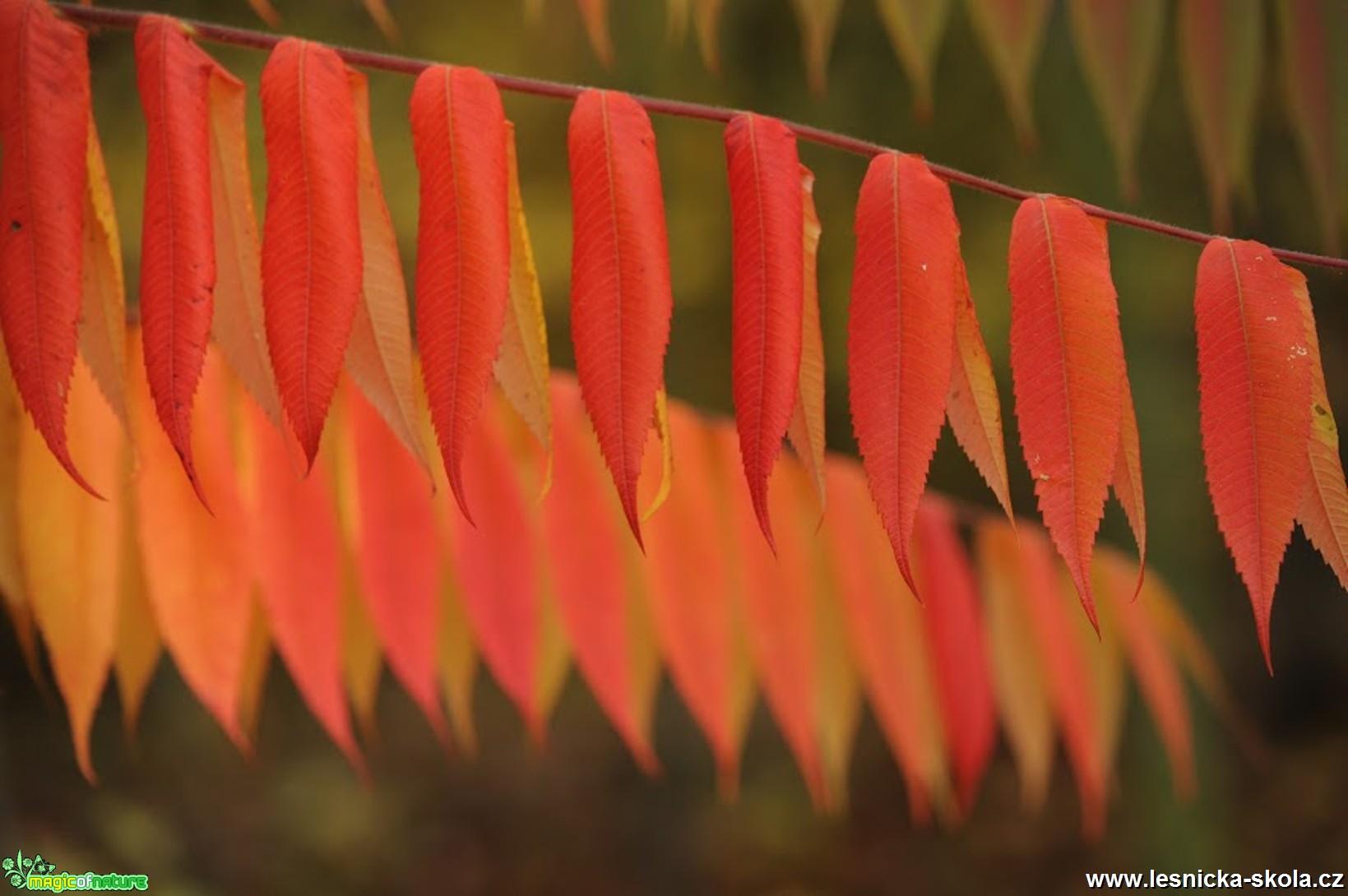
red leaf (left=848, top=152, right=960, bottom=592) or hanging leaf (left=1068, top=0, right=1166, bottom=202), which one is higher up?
hanging leaf (left=1068, top=0, right=1166, bottom=202)

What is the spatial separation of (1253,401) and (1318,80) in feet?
2.23

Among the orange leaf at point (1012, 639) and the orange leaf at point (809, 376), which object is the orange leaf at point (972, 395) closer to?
the orange leaf at point (809, 376)

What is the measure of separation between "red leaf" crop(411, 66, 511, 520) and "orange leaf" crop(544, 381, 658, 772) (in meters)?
0.57

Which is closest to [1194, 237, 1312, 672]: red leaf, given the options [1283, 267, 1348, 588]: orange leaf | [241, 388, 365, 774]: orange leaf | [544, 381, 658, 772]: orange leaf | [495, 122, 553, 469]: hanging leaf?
[1283, 267, 1348, 588]: orange leaf

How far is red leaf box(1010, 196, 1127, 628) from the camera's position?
2.56ft

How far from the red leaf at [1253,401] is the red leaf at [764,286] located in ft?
0.85

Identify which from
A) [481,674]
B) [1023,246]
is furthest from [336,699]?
[481,674]

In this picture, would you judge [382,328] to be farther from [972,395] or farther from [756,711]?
[756,711]

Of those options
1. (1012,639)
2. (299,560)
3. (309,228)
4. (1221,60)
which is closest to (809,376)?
(309,228)

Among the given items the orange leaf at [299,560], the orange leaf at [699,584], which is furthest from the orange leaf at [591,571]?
the orange leaf at [299,560]

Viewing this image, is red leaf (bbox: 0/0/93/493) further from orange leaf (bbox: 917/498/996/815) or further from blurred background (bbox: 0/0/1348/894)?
blurred background (bbox: 0/0/1348/894)

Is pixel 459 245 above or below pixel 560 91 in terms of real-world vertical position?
below

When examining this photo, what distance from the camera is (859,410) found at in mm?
793

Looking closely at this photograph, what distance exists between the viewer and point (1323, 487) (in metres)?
0.82
